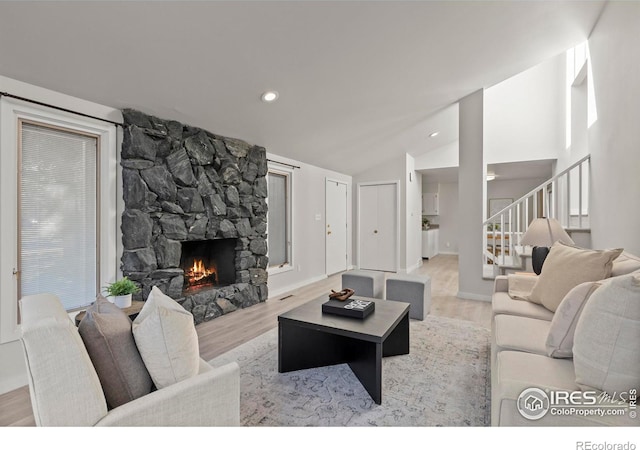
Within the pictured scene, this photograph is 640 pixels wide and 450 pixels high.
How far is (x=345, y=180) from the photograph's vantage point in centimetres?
665

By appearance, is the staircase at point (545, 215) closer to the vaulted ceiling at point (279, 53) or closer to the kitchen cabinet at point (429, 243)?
the vaulted ceiling at point (279, 53)

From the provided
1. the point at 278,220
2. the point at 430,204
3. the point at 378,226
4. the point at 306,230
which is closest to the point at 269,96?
the point at 278,220

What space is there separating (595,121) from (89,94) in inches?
190

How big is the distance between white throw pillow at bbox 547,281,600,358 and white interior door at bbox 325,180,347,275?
4.59 m

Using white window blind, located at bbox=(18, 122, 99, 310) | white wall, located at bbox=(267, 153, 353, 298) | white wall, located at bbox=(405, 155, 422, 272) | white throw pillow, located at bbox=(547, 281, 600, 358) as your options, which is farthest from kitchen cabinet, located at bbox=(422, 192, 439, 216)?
white window blind, located at bbox=(18, 122, 99, 310)

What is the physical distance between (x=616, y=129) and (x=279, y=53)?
2948 millimetres

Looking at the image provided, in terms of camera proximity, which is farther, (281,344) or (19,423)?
(281,344)

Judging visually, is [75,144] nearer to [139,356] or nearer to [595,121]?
[139,356]

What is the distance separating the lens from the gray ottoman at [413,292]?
3.53 m

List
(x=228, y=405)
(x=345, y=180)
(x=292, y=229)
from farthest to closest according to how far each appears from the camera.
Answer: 1. (x=345, y=180)
2. (x=292, y=229)
3. (x=228, y=405)

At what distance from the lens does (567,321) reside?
1.46 m

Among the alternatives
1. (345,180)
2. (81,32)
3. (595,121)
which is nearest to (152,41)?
(81,32)

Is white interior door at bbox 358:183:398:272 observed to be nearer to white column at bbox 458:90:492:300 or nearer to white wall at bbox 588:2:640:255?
white column at bbox 458:90:492:300

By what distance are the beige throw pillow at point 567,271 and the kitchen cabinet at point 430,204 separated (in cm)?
722
